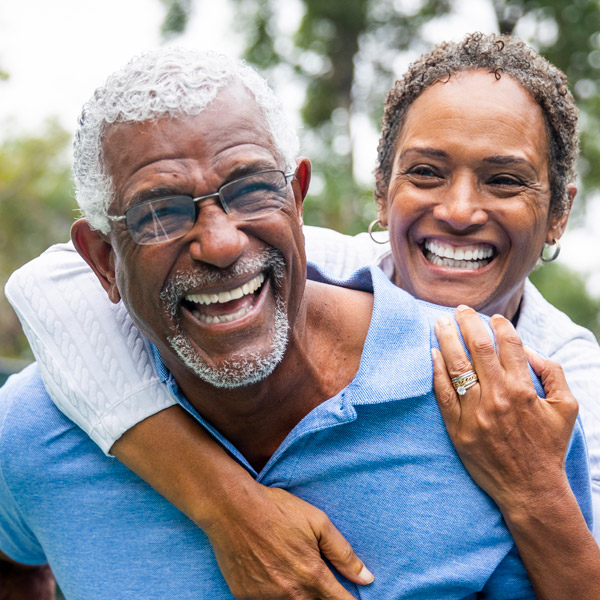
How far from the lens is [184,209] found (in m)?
2.12

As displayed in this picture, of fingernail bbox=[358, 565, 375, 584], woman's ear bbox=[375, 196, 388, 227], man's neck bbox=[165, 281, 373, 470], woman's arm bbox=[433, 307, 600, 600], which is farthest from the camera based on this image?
woman's ear bbox=[375, 196, 388, 227]

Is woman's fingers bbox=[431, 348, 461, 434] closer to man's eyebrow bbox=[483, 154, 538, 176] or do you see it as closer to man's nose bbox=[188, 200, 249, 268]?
man's nose bbox=[188, 200, 249, 268]

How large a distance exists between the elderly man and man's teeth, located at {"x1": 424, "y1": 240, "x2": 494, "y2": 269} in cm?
40

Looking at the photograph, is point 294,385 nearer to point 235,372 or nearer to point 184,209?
point 235,372

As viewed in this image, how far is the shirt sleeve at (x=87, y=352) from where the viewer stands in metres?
2.38

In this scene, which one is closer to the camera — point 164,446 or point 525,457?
point 525,457

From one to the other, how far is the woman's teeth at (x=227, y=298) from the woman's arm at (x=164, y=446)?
360 mm

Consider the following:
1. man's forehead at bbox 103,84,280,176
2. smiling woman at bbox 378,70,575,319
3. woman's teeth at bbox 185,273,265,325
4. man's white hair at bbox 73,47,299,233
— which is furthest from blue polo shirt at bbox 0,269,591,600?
man's forehead at bbox 103,84,280,176

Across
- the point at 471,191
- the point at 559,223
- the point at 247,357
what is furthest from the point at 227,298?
the point at 559,223

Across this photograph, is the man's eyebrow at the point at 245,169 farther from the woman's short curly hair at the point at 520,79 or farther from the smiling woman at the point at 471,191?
the woman's short curly hair at the point at 520,79

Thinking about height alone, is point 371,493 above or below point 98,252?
below

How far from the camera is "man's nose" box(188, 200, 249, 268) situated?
210 cm

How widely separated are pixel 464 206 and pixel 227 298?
1.06 metres

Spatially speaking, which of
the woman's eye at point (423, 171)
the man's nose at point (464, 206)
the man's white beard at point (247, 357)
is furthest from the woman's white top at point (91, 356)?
the woman's eye at point (423, 171)
